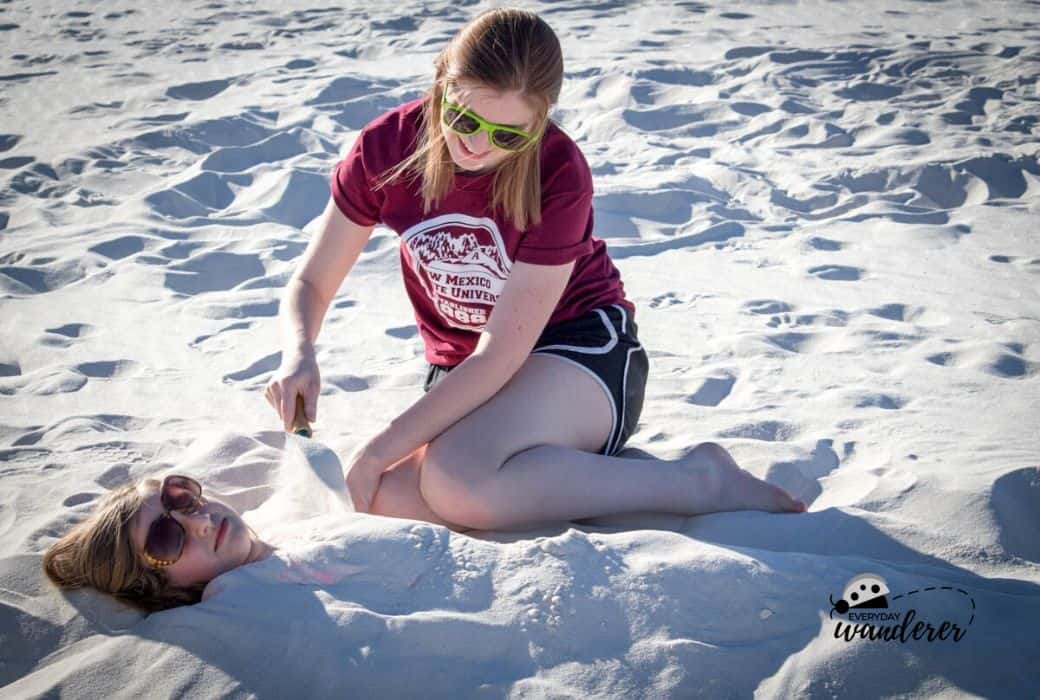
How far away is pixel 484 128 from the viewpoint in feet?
A: 6.97

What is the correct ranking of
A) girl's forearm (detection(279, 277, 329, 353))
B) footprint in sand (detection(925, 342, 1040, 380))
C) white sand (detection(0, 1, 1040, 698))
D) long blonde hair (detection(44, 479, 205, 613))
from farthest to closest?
footprint in sand (detection(925, 342, 1040, 380)) → girl's forearm (detection(279, 277, 329, 353)) → long blonde hair (detection(44, 479, 205, 613)) → white sand (detection(0, 1, 1040, 698))

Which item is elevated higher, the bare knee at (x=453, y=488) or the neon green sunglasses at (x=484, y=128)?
the neon green sunglasses at (x=484, y=128)

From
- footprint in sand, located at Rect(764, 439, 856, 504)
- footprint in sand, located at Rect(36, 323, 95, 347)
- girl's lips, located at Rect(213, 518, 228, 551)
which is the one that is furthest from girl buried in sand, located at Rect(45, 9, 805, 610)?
footprint in sand, located at Rect(36, 323, 95, 347)

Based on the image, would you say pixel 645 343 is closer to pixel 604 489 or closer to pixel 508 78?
pixel 604 489

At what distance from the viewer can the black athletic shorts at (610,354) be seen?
2.38m

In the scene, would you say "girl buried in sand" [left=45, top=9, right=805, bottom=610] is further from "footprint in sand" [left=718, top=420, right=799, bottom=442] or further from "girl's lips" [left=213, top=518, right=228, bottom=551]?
"footprint in sand" [left=718, top=420, right=799, bottom=442]

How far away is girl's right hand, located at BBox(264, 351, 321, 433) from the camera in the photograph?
224 centimetres

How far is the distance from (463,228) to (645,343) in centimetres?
116

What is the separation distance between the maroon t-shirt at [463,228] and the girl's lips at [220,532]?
0.82 m

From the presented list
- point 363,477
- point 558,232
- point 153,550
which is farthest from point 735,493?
point 153,550

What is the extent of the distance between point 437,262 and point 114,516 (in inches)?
38.5

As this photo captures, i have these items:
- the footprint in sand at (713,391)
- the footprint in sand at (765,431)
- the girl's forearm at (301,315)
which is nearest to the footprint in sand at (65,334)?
the girl's forearm at (301,315)

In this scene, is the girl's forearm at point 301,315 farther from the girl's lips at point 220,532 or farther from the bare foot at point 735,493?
the bare foot at point 735,493

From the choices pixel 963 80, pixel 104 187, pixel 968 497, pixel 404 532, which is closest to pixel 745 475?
pixel 968 497
